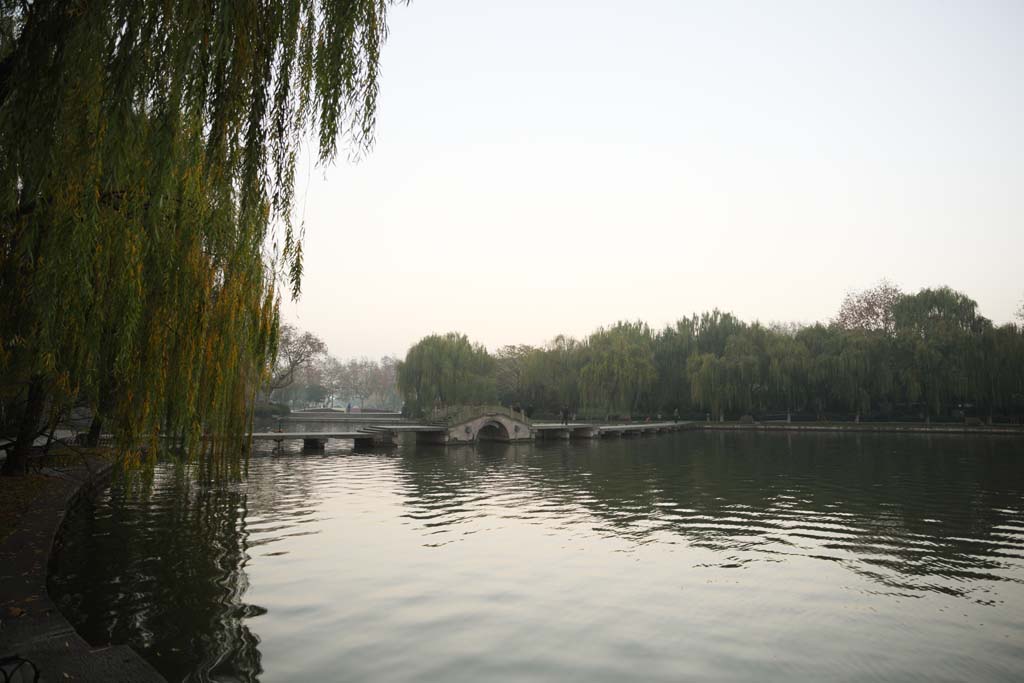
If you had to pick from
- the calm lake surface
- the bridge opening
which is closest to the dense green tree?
the bridge opening

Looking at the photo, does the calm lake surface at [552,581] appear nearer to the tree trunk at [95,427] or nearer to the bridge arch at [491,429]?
the tree trunk at [95,427]

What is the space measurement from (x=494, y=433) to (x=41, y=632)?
4595 cm

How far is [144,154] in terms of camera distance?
684cm

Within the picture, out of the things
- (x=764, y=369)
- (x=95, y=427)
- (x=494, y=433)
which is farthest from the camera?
(x=764, y=369)

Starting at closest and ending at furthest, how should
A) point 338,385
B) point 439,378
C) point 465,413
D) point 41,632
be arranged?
point 41,632, point 465,413, point 439,378, point 338,385

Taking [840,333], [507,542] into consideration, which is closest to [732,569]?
[507,542]

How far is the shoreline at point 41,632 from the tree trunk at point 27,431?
104 inches

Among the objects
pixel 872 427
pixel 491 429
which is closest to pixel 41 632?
pixel 491 429

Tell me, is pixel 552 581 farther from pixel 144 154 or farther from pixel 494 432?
pixel 494 432

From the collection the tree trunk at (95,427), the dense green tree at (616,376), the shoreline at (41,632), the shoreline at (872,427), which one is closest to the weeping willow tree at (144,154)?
the shoreline at (41,632)

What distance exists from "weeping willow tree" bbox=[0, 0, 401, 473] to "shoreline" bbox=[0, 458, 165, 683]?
2002 millimetres

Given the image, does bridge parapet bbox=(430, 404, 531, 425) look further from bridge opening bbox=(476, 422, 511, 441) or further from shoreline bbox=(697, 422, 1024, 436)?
shoreline bbox=(697, 422, 1024, 436)

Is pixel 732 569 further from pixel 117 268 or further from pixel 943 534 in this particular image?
pixel 117 268

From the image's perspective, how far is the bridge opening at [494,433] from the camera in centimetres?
4962
